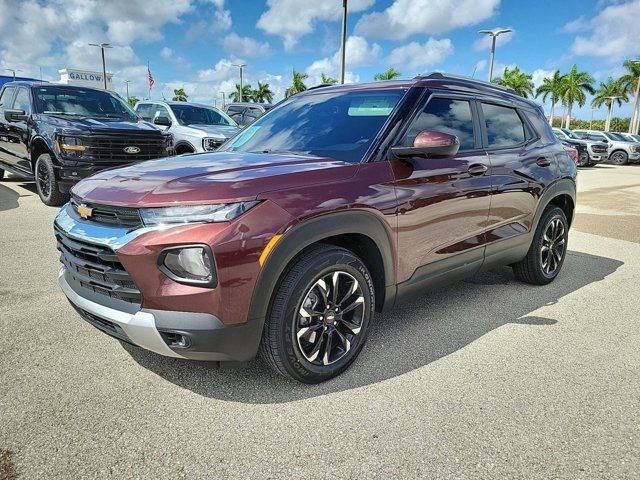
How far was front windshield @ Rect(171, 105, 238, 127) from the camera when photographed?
435 inches

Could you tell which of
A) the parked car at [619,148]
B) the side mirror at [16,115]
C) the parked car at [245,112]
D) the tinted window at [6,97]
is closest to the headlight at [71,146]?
the side mirror at [16,115]

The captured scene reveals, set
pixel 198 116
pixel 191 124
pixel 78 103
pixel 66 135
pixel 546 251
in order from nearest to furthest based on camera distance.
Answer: pixel 546 251
pixel 66 135
pixel 78 103
pixel 191 124
pixel 198 116

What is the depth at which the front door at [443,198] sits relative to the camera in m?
3.05

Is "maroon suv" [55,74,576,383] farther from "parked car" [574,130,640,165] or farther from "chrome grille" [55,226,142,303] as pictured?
"parked car" [574,130,640,165]

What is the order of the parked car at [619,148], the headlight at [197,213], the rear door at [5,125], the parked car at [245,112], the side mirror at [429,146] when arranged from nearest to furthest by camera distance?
the headlight at [197,213] < the side mirror at [429,146] < the rear door at [5,125] < the parked car at [245,112] < the parked car at [619,148]

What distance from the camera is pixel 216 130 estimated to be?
1033cm

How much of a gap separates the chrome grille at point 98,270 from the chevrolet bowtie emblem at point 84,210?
0.14 meters

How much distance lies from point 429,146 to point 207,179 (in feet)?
4.25

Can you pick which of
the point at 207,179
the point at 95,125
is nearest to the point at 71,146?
the point at 95,125

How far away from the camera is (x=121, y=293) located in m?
2.42

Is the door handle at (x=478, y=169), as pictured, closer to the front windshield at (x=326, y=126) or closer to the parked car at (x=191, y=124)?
the front windshield at (x=326, y=126)

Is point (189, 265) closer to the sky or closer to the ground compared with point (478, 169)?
closer to the ground

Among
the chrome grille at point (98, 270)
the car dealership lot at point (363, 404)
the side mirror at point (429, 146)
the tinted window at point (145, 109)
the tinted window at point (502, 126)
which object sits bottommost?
the car dealership lot at point (363, 404)

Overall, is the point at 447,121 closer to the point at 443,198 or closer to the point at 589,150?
the point at 443,198
